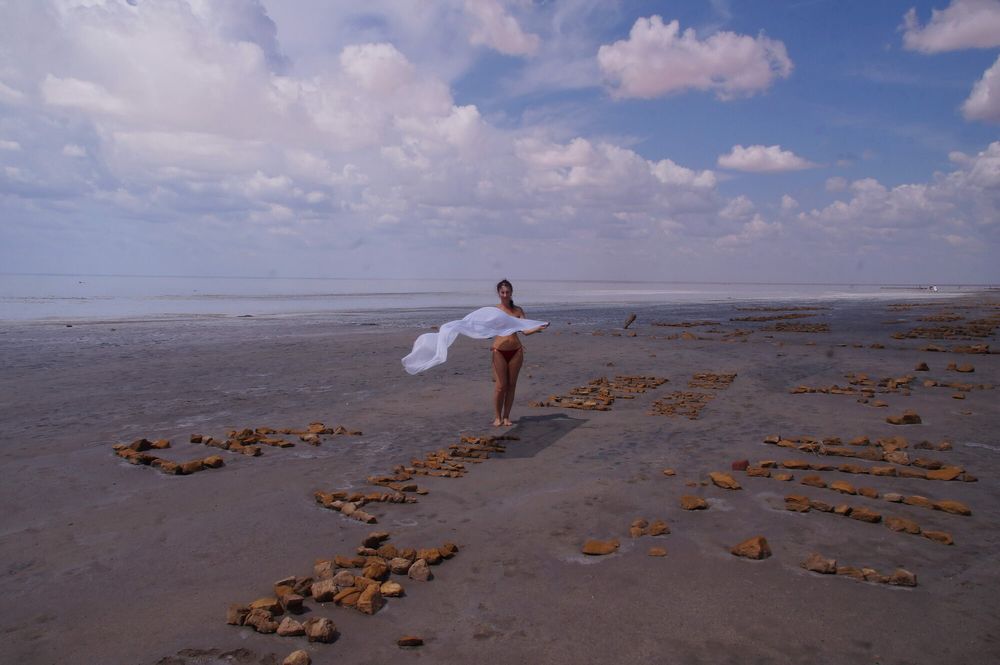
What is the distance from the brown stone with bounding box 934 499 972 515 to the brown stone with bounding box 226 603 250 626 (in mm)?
5698

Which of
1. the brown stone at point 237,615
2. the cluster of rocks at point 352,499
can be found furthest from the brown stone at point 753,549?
the brown stone at point 237,615

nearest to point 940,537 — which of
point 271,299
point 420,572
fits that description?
point 420,572

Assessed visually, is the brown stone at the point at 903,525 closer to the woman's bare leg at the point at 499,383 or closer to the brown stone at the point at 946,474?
the brown stone at the point at 946,474

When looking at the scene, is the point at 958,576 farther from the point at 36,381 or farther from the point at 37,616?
the point at 36,381

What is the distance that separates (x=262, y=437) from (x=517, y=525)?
14.5ft

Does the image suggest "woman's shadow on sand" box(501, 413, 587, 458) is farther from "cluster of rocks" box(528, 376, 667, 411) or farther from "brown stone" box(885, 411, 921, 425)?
"brown stone" box(885, 411, 921, 425)

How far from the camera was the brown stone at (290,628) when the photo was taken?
3754 millimetres

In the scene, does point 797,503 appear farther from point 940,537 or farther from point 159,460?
point 159,460

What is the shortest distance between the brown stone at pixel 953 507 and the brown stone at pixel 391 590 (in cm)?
475

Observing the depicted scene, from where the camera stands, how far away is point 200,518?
5.77 metres

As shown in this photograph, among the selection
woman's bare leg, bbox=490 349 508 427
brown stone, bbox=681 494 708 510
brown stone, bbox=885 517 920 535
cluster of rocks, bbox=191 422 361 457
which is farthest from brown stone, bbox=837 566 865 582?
cluster of rocks, bbox=191 422 361 457

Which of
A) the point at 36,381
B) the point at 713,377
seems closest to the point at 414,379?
the point at 713,377

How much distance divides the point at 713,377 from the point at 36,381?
1365cm

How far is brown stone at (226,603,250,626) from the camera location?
3890mm
